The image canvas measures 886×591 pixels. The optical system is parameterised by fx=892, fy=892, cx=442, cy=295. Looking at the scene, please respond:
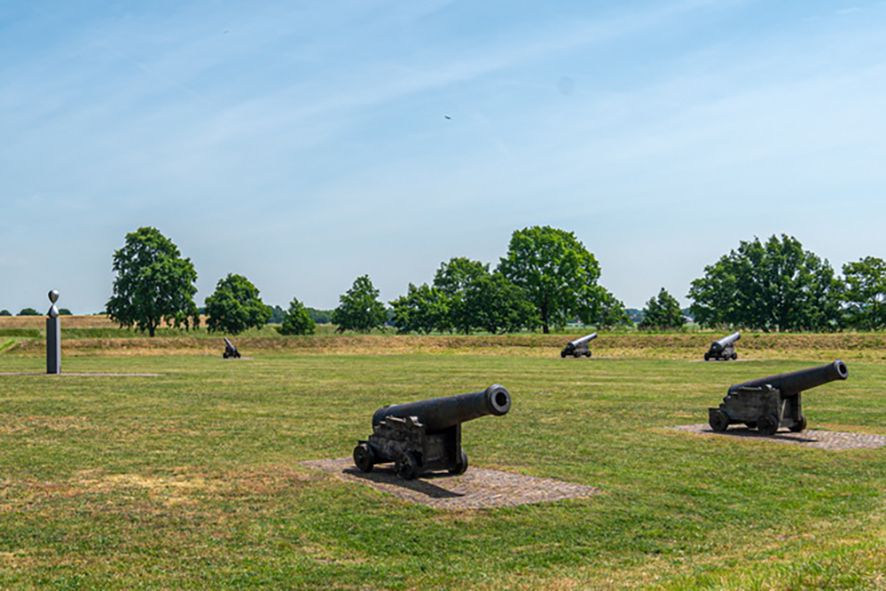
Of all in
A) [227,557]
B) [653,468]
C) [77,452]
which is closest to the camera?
[227,557]

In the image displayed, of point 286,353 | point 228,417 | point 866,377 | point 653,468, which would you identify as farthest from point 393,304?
point 653,468

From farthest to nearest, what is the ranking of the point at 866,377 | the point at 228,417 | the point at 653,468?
the point at 866,377 < the point at 228,417 < the point at 653,468

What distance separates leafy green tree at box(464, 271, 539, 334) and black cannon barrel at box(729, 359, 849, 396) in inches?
3068

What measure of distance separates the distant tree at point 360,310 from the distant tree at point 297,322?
54.7 ft

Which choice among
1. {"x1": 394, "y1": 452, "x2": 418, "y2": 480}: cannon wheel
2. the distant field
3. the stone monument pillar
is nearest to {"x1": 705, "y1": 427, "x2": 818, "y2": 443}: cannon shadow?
{"x1": 394, "y1": 452, "x2": 418, "y2": 480}: cannon wheel

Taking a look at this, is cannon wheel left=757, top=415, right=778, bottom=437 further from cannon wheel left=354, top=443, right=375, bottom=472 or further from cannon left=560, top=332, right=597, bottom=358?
cannon left=560, top=332, right=597, bottom=358

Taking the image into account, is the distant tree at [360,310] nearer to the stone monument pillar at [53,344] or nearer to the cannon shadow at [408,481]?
the stone monument pillar at [53,344]

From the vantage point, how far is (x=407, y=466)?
11039mm

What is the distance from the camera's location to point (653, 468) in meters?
12.2

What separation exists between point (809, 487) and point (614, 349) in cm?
5143

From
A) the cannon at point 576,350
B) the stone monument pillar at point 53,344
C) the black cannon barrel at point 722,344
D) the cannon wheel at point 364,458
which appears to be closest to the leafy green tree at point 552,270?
the cannon at point 576,350

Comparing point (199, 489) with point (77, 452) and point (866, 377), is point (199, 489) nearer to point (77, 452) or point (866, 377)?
point (77, 452)

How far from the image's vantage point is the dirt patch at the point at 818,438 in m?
14.2

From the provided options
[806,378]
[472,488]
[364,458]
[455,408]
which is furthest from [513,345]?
[455,408]
